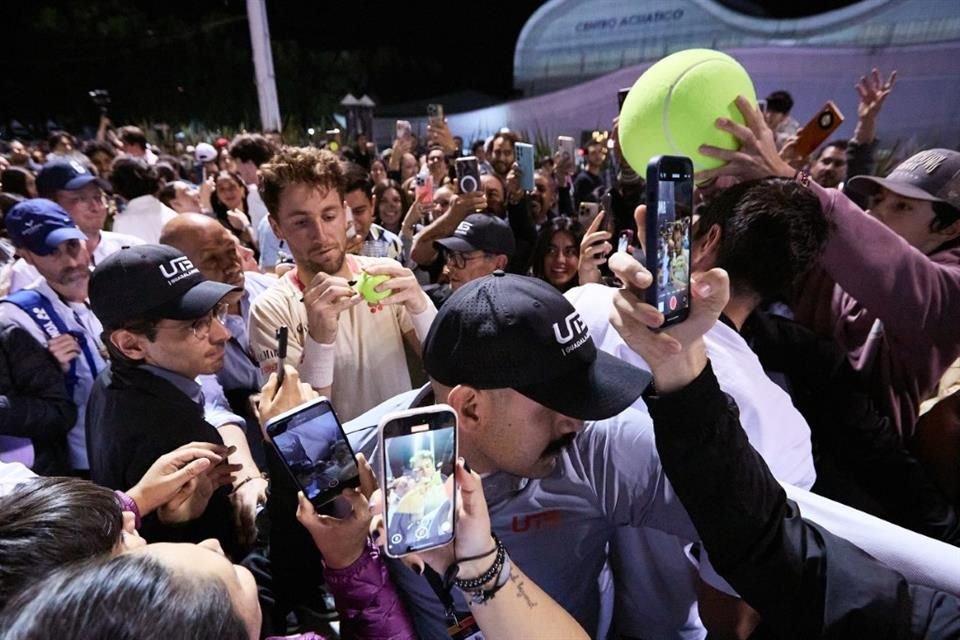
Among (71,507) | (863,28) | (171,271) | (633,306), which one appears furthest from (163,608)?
(863,28)

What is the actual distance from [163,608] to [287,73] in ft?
74.0

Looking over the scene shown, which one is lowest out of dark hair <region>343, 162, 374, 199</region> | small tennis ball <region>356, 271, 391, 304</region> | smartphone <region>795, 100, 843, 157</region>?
dark hair <region>343, 162, 374, 199</region>

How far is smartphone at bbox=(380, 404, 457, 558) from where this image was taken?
1001 mm

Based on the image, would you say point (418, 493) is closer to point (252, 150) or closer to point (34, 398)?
point (34, 398)

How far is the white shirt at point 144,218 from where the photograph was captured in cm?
429

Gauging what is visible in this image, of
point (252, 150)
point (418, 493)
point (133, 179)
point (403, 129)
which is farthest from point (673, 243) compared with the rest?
point (403, 129)

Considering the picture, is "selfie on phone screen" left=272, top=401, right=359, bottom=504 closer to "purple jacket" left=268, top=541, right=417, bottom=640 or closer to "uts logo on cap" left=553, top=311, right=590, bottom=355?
"purple jacket" left=268, top=541, right=417, bottom=640

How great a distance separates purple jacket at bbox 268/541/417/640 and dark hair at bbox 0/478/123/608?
0.44m

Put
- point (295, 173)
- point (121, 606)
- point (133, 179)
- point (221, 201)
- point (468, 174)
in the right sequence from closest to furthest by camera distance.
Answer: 1. point (121, 606)
2. point (295, 173)
3. point (468, 174)
4. point (133, 179)
5. point (221, 201)

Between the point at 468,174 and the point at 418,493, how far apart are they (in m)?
2.56

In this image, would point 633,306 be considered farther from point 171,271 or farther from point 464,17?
point 464,17

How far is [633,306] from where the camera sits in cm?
105

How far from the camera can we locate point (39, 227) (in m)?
2.79

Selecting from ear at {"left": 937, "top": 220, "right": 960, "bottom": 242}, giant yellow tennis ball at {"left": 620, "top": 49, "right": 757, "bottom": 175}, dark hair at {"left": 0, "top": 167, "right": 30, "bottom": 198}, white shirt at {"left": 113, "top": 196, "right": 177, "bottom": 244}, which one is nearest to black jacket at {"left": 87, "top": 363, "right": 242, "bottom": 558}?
giant yellow tennis ball at {"left": 620, "top": 49, "right": 757, "bottom": 175}
